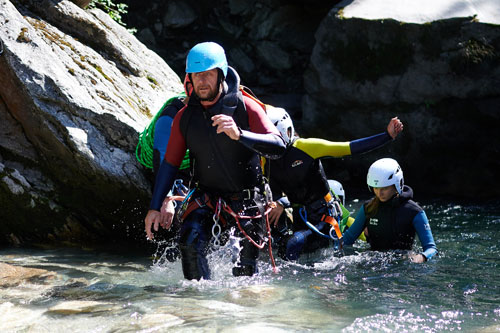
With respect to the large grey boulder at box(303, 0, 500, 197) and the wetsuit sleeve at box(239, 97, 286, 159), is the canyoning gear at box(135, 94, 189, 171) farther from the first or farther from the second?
the large grey boulder at box(303, 0, 500, 197)

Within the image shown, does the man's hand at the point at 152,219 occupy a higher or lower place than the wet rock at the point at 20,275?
higher

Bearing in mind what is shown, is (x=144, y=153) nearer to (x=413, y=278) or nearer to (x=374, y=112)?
(x=413, y=278)

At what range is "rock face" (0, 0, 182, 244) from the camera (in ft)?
22.5

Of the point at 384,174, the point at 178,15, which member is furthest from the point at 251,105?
the point at 178,15

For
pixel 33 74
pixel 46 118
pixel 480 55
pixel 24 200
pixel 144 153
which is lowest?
pixel 24 200

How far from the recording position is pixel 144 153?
693cm

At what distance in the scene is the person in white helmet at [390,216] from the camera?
670cm

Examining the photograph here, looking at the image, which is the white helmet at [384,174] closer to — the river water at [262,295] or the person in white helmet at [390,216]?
the person in white helmet at [390,216]

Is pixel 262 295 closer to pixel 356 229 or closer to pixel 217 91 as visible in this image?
pixel 217 91

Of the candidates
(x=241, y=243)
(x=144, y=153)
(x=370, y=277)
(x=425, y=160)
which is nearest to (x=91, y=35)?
(x=144, y=153)

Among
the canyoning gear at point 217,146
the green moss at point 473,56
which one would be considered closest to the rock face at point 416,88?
the green moss at point 473,56

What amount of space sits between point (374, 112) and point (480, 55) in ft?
7.08

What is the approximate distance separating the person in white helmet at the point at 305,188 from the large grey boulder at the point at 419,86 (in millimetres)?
4932

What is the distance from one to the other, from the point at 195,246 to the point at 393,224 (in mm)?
2596
